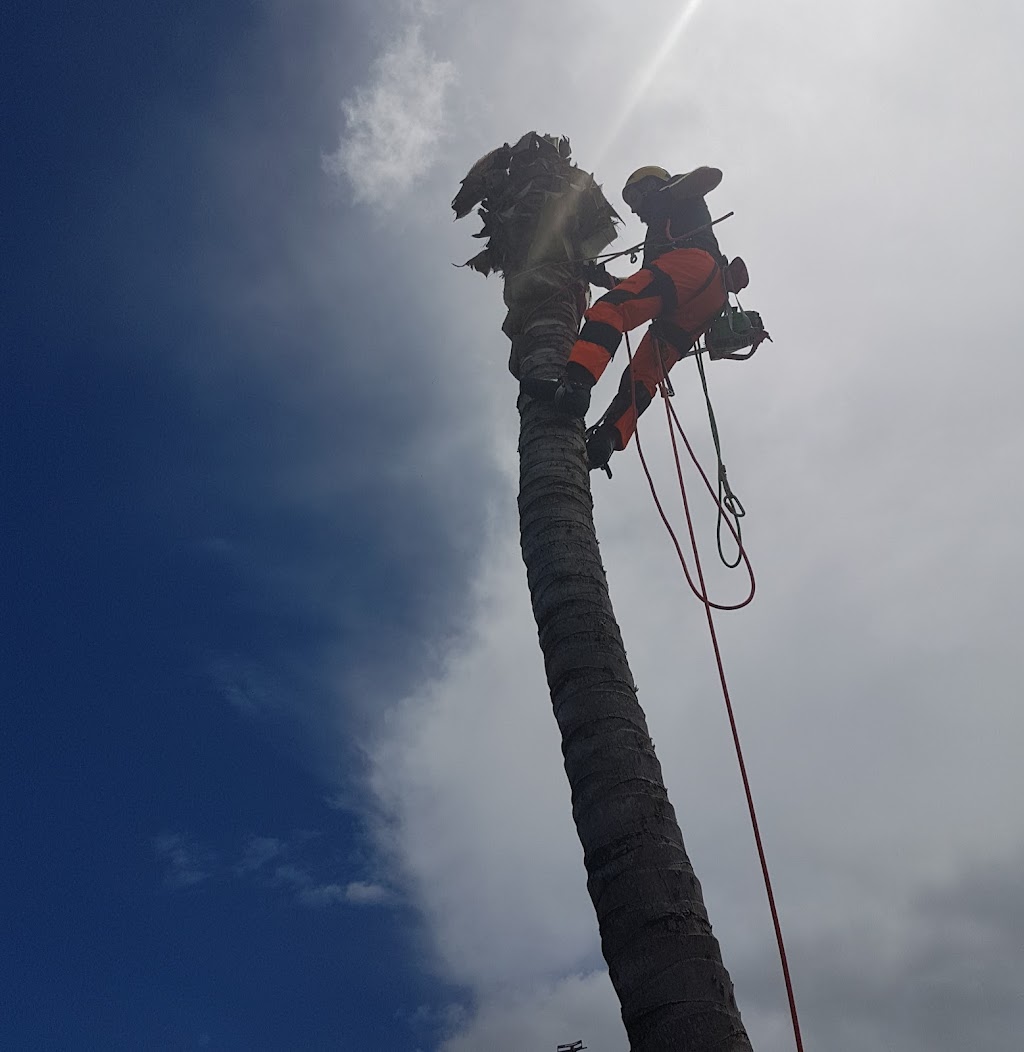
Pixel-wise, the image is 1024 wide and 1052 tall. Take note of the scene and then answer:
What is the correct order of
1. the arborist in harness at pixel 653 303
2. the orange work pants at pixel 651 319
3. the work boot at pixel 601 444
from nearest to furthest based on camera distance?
the arborist in harness at pixel 653 303 → the orange work pants at pixel 651 319 → the work boot at pixel 601 444

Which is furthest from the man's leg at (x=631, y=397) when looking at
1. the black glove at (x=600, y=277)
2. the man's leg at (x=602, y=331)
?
the black glove at (x=600, y=277)

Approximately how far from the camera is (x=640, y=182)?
8.27 m

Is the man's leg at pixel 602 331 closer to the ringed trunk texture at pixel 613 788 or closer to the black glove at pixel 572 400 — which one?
the black glove at pixel 572 400

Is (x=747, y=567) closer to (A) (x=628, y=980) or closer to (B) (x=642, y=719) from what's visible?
(B) (x=642, y=719)

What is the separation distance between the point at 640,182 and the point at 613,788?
656cm

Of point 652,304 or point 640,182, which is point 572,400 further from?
point 640,182

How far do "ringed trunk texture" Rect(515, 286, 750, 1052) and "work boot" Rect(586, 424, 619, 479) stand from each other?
1.05 meters

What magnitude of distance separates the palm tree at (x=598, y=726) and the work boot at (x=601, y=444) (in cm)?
75

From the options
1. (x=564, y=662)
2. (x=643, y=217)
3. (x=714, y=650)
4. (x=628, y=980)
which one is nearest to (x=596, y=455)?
(x=714, y=650)

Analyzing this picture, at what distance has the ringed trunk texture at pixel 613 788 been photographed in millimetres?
2961

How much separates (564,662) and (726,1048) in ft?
5.50

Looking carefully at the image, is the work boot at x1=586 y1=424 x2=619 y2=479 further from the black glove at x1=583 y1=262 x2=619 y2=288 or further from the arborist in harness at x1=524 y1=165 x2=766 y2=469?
the black glove at x1=583 y1=262 x2=619 y2=288

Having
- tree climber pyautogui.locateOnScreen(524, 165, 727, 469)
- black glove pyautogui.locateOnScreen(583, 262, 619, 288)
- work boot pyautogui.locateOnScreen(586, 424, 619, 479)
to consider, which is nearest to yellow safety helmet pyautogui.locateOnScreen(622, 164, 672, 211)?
tree climber pyautogui.locateOnScreen(524, 165, 727, 469)

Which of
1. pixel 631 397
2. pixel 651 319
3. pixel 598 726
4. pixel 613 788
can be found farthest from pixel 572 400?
pixel 613 788
